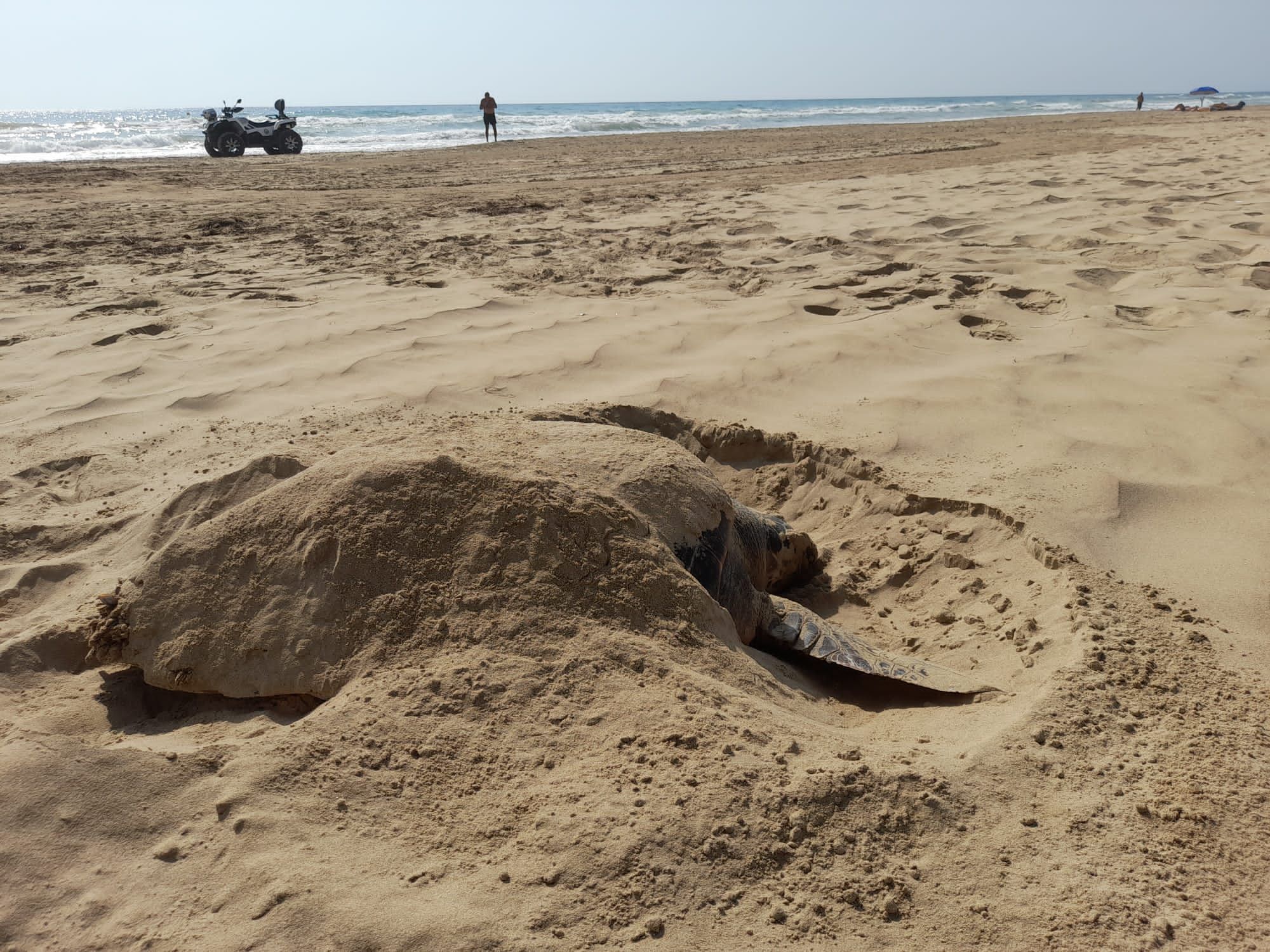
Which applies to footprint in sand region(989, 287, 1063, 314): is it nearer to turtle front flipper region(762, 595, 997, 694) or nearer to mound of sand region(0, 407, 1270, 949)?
mound of sand region(0, 407, 1270, 949)

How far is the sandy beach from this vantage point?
5.12 ft

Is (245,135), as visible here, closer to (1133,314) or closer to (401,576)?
(1133,314)

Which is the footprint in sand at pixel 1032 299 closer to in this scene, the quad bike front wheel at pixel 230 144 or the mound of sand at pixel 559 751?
the mound of sand at pixel 559 751

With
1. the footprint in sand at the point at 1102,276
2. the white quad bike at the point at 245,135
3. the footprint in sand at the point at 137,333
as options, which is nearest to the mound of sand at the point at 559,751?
the footprint in sand at the point at 137,333

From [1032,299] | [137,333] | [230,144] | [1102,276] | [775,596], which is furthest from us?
[230,144]

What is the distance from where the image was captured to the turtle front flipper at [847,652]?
229cm

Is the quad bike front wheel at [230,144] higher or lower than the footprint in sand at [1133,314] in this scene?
higher

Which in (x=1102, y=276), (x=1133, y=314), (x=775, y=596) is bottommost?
(x=775, y=596)

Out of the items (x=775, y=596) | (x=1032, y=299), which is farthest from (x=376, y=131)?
(x=775, y=596)

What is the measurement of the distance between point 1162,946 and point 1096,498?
1912 millimetres

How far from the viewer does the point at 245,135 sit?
16328 millimetres

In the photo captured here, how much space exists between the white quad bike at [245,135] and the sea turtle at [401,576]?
52.7ft

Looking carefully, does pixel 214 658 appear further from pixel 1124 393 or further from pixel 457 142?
pixel 457 142

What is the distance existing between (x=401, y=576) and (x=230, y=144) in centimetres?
1701
